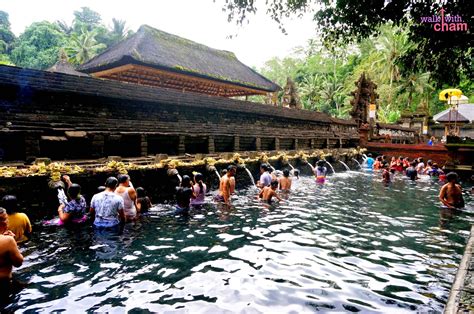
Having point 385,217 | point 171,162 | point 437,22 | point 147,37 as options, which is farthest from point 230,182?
point 147,37

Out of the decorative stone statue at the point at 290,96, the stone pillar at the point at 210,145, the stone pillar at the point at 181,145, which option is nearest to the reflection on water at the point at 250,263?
the stone pillar at the point at 181,145

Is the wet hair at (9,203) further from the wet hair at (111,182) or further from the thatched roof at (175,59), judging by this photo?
the thatched roof at (175,59)

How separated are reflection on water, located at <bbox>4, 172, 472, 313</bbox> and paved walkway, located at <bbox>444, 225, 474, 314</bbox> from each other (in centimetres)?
50

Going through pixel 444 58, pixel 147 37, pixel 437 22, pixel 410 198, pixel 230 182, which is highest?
pixel 147 37

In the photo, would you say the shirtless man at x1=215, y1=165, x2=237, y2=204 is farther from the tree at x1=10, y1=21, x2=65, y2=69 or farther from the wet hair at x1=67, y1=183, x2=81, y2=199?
the tree at x1=10, y1=21, x2=65, y2=69

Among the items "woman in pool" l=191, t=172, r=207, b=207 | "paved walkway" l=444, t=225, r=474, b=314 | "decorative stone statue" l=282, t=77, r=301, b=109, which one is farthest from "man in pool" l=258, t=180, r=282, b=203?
"decorative stone statue" l=282, t=77, r=301, b=109

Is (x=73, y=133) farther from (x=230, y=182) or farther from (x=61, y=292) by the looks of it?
(x=61, y=292)

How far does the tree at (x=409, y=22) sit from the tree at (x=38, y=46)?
46923 millimetres

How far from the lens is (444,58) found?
259 inches

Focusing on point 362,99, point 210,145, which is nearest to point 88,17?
point 362,99

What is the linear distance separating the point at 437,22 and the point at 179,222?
7.35 metres

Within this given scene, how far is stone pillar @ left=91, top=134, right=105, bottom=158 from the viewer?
32.5 feet

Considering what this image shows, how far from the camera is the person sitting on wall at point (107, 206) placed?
7004 millimetres

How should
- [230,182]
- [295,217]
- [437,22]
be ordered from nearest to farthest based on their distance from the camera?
1. [437,22]
2. [295,217]
3. [230,182]
